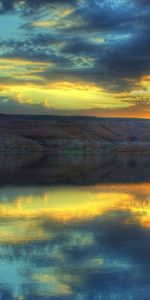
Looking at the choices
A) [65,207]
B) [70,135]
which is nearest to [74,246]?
[65,207]

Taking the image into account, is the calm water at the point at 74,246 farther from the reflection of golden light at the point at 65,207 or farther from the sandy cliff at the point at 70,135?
the sandy cliff at the point at 70,135

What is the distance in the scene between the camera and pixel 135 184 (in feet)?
109

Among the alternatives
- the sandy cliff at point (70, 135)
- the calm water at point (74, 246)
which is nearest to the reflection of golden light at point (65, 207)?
the calm water at point (74, 246)

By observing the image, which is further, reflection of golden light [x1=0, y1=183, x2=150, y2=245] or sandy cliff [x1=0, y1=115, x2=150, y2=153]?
sandy cliff [x1=0, y1=115, x2=150, y2=153]

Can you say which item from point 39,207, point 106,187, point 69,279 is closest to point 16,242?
point 69,279

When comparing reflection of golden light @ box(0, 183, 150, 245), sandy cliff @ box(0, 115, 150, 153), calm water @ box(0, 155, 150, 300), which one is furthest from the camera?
sandy cliff @ box(0, 115, 150, 153)

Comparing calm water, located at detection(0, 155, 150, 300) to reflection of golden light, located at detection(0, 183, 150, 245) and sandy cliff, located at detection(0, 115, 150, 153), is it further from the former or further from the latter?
sandy cliff, located at detection(0, 115, 150, 153)

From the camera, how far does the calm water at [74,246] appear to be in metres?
10.5

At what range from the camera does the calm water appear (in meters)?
10.5

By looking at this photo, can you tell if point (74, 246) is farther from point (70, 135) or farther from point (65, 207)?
point (70, 135)

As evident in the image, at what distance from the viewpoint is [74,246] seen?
14.3m

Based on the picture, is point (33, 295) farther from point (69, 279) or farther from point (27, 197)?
point (27, 197)

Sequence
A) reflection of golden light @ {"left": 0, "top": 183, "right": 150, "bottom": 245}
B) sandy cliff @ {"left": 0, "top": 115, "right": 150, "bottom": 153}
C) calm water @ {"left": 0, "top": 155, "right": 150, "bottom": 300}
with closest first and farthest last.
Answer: calm water @ {"left": 0, "top": 155, "right": 150, "bottom": 300} < reflection of golden light @ {"left": 0, "top": 183, "right": 150, "bottom": 245} < sandy cliff @ {"left": 0, "top": 115, "right": 150, "bottom": 153}

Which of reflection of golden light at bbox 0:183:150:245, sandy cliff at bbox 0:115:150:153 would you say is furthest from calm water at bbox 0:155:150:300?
sandy cliff at bbox 0:115:150:153
